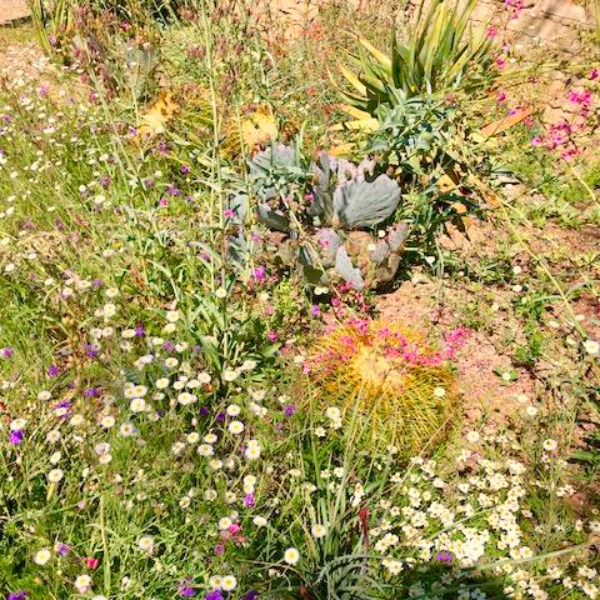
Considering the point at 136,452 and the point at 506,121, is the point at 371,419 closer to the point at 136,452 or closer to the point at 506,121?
the point at 136,452

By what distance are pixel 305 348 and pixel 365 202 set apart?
857 mm

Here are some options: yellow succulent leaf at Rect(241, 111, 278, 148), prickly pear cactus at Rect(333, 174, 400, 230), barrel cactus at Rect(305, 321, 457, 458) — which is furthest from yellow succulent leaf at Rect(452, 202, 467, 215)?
yellow succulent leaf at Rect(241, 111, 278, 148)

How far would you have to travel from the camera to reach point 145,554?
177 cm

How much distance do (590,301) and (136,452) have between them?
2521mm

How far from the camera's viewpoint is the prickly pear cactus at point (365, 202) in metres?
3.05

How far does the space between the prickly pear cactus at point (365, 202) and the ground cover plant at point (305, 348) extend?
0.5 inches

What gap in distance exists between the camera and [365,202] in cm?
309

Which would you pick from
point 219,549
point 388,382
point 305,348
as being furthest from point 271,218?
point 219,549

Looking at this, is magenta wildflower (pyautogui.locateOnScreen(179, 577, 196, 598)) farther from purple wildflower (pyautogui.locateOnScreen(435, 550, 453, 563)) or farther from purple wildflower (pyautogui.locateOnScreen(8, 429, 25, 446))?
→ purple wildflower (pyautogui.locateOnScreen(435, 550, 453, 563))

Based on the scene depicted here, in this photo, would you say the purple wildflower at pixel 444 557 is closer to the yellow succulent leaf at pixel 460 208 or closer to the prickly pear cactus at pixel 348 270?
the prickly pear cactus at pixel 348 270

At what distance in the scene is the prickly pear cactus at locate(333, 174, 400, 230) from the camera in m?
3.05

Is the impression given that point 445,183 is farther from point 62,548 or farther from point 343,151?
point 62,548

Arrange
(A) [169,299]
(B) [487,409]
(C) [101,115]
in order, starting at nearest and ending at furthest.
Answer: (B) [487,409] < (A) [169,299] < (C) [101,115]

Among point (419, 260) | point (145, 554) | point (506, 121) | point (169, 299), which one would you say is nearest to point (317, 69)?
point (506, 121)
